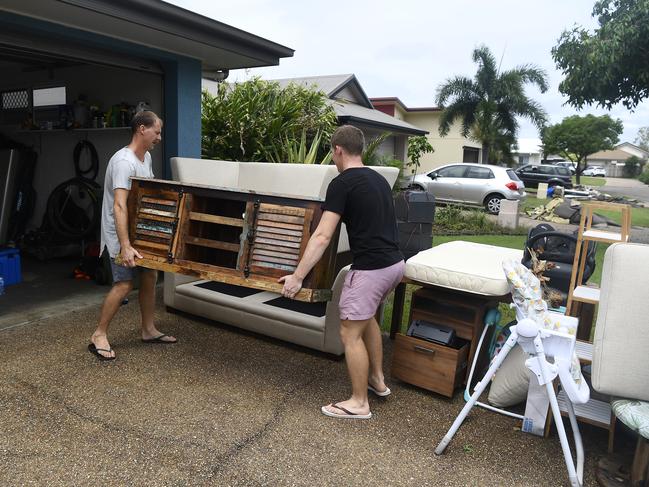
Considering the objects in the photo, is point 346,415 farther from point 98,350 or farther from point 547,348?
point 98,350

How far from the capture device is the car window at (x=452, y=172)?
A: 575 inches

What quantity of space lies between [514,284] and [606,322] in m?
0.46

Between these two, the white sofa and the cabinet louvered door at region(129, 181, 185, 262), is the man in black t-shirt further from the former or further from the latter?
the cabinet louvered door at region(129, 181, 185, 262)

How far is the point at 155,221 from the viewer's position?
3350 millimetres

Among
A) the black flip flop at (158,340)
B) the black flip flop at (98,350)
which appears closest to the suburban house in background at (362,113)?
the black flip flop at (158,340)

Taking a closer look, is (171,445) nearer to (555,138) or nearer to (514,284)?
(514,284)

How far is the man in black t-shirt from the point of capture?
2.75 meters

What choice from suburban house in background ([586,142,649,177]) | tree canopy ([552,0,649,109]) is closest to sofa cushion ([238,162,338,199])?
tree canopy ([552,0,649,109])

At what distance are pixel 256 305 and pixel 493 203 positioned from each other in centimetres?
1121

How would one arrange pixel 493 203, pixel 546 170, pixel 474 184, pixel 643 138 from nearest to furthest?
1. pixel 493 203
2. pixel 474 184
3. pixel 546 170
4. pixel 643 138

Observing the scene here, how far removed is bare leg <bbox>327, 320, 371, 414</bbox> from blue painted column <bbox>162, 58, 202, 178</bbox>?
12.6ft

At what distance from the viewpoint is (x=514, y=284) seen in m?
2.40

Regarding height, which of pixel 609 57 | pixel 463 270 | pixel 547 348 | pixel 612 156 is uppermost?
pixel 612 156

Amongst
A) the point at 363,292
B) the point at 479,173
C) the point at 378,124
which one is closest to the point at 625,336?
the point at 363,292
